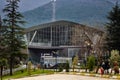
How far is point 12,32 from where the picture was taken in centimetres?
5225

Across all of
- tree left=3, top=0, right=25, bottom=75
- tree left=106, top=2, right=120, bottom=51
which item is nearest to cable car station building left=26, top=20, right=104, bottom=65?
tree left=106, top=2, right=120, bottom=51

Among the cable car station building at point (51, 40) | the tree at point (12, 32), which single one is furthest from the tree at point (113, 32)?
the cable car station building at point (51, 40)

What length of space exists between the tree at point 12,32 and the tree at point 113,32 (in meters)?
13.4

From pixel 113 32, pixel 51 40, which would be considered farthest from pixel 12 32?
pixel 51 40

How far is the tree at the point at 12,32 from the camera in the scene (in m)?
52.0

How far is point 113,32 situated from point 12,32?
1560cm

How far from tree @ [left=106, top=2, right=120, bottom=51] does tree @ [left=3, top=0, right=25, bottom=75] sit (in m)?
13.4

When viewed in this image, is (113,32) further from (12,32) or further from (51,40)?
(51,40)

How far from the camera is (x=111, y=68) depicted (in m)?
39.1

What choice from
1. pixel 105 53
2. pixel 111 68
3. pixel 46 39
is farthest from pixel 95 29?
pixel 111 68

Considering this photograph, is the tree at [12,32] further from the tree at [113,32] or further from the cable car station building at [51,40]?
the cable car station building at [51,40]

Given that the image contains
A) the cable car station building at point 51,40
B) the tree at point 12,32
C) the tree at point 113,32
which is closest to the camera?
the tree at point 12,32

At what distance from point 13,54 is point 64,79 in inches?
840

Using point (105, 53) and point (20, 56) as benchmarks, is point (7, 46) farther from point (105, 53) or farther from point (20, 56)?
point (105, 53)
